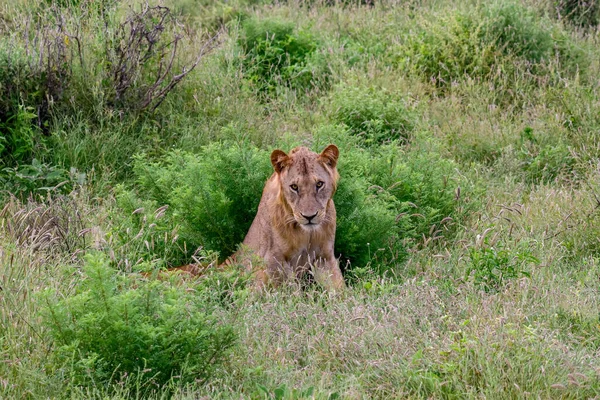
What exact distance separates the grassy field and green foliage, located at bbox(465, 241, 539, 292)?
19 millimetres

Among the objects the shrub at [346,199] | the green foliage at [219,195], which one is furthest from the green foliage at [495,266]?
the green foliage at [219,195]

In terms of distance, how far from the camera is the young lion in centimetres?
656

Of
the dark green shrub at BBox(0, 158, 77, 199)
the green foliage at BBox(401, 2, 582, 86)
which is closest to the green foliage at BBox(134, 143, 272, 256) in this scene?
the dark green shrub at BBox(0, 158, 77, 199)

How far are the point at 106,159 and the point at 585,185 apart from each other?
4180 millimetres

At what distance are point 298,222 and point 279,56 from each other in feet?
17.2

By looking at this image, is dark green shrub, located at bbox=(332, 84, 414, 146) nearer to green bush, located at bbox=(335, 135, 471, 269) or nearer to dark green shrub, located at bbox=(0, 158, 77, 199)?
green bush, located at bbox=(335, 135, 471, 269)

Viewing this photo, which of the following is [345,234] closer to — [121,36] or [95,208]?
[95,208]

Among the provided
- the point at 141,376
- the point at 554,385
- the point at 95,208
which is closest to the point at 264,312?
the point at 141,376

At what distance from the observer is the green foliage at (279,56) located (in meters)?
11.2

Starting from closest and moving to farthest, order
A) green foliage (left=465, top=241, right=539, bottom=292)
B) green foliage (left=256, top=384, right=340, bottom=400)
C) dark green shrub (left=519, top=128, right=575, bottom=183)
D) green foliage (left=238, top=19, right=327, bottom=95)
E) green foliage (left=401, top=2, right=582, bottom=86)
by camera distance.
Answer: green foliage (left=256, top=384, right=340, bottom=400), green foliage (left=465, top=241, right=539, bottom=292), dark green shrub (left=519, top=128, right=575, bottom=183), green foliage (left=401, top=2, right=582, bottom=86), green foliage (left=238, top=19, right=327, bottom=95)

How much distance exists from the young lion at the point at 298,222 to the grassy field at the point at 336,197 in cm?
28

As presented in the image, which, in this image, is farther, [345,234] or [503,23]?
[503,23]

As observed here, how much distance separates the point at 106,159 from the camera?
8.95 metres

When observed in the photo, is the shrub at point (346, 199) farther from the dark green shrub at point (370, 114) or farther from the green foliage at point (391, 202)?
the dark green shrub at point (370, 114)
